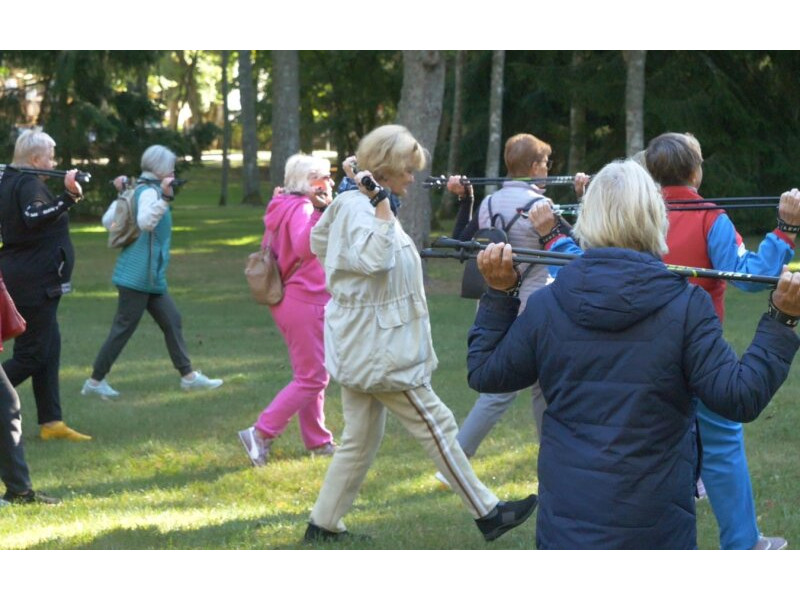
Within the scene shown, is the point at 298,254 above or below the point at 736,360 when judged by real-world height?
below

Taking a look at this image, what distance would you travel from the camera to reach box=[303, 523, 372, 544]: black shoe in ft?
18.9

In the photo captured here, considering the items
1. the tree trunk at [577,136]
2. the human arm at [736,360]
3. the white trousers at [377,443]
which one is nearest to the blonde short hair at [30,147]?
the white trousers at [377,443]

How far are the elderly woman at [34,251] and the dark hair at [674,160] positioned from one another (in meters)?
4.09

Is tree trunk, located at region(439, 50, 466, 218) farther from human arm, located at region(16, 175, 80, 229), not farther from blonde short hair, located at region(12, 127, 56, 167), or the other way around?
human arm, located at region(16, 175, 80, 229)

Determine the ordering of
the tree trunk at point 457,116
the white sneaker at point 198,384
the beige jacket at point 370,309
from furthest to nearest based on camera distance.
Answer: the tree trunk at point 457,116, the white sneaker at point 198,384, the beige jacket at point 370,309

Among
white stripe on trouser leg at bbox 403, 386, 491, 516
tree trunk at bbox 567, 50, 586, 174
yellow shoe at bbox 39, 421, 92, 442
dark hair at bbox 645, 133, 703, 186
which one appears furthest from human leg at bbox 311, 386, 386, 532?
tree trunk at bbox 567, 50, 586, 174

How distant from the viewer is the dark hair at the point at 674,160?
518 centimetres

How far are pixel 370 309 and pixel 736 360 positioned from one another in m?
2.44

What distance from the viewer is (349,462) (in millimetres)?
5781

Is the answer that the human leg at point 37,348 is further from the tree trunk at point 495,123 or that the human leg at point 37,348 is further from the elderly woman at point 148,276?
the tree trunk at point 495,123

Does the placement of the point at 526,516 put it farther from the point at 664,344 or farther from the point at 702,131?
the point at 702,131

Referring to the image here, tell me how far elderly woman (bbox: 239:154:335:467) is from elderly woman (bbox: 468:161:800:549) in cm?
395

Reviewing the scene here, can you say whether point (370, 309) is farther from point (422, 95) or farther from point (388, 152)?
point (422, 95)

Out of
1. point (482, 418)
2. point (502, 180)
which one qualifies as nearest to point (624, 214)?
point (502, 180)
